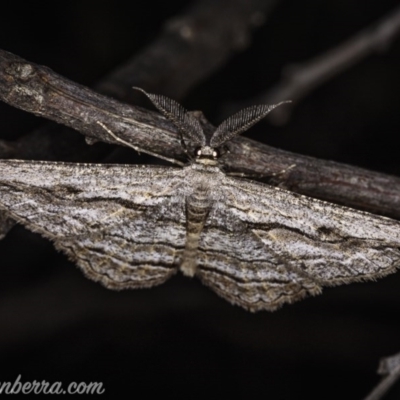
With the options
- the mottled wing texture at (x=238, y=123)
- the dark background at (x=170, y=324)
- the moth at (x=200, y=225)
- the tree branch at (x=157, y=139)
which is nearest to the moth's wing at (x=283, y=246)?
the moth at (x=200, y=225)

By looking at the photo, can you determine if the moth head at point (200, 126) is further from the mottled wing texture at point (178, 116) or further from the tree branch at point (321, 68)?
the tree branch at point (321, 68)

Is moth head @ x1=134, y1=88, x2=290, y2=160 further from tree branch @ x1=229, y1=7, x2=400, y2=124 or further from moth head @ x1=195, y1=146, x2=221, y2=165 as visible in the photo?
tree branch @ x1=229, y1=7, x2=400, y2=124

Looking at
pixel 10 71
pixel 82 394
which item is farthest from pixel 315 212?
pixel 82 394

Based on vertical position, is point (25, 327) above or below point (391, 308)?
below

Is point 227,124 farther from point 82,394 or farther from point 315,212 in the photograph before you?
point 82,394

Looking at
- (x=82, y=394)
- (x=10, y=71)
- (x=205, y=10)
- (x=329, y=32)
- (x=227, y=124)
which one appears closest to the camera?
(x=10, y=71)

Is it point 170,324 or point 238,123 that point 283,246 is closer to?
point 238,123

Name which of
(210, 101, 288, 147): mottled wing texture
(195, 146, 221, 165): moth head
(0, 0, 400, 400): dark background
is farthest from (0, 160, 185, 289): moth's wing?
(0, 0, 400, 400): dark background
